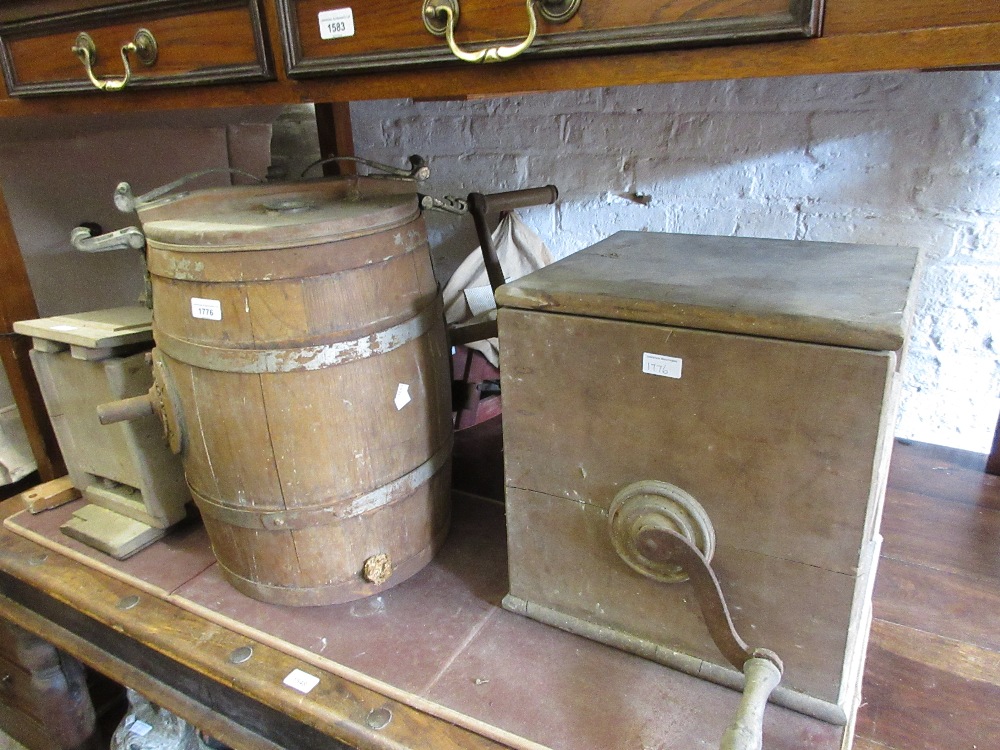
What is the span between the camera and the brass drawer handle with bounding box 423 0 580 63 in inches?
25.5

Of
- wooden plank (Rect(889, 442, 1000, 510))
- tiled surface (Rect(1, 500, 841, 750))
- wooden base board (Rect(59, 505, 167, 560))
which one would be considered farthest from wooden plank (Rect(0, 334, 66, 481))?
wooden plank (Rect(889, 442, 1000, 510))

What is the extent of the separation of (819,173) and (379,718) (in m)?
1.03

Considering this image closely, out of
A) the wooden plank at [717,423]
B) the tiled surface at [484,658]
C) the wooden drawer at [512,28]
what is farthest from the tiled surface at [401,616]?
the wooden drawer at [512,28]

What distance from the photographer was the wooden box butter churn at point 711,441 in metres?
0.66

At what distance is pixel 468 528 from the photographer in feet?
3.78

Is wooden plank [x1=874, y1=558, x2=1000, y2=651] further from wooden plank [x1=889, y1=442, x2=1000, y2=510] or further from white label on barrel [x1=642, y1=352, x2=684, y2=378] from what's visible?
white label on barrel [x1=642, y1=352, x2=684, y2=378]

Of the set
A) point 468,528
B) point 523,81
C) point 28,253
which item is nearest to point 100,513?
point 468,528

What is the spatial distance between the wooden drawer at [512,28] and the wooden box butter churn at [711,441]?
0.24m

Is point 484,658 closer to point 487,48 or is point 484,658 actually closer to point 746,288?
point 746,288

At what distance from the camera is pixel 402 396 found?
92 cm

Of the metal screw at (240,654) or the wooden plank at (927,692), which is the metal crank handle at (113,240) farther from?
the wooden plank at (927,692)

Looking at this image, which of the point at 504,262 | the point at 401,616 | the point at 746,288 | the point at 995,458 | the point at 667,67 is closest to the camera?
the point at 667,67

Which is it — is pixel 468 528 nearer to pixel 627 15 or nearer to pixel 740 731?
pixel 740 731

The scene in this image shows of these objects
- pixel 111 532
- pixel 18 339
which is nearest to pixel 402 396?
pixel 111 532
